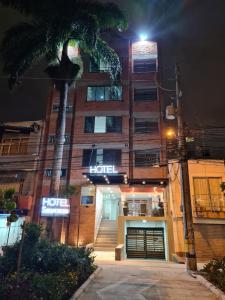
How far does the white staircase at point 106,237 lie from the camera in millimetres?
20969

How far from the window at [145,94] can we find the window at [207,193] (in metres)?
11.5

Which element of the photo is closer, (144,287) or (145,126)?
(144,287)

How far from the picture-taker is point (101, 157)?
81.1 ft

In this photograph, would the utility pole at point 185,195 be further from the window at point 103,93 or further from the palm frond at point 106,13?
the window at point 103,93

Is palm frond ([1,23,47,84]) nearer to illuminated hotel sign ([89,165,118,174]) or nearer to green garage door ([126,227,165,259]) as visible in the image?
illuminated hotel sign ([89,165,118,174])

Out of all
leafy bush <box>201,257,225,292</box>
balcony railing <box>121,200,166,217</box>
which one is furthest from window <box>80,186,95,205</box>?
leafy bush <box>201,257,225,292</box>

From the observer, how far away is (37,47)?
54.6ft

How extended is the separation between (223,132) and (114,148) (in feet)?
35.3

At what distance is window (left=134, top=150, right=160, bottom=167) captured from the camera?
24.1 m

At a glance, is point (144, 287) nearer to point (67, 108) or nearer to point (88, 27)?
point (88, 27)

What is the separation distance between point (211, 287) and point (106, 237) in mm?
14731

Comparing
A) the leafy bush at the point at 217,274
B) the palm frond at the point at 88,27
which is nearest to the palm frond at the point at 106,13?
the palm frond at the point at 88,27

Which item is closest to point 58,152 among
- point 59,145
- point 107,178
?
point 59,145

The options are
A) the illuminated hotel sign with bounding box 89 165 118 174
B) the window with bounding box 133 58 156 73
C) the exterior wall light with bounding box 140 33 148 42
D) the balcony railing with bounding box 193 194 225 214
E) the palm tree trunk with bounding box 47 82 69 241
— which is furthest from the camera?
the exterior wall light with bounding box 140 33 148 42
